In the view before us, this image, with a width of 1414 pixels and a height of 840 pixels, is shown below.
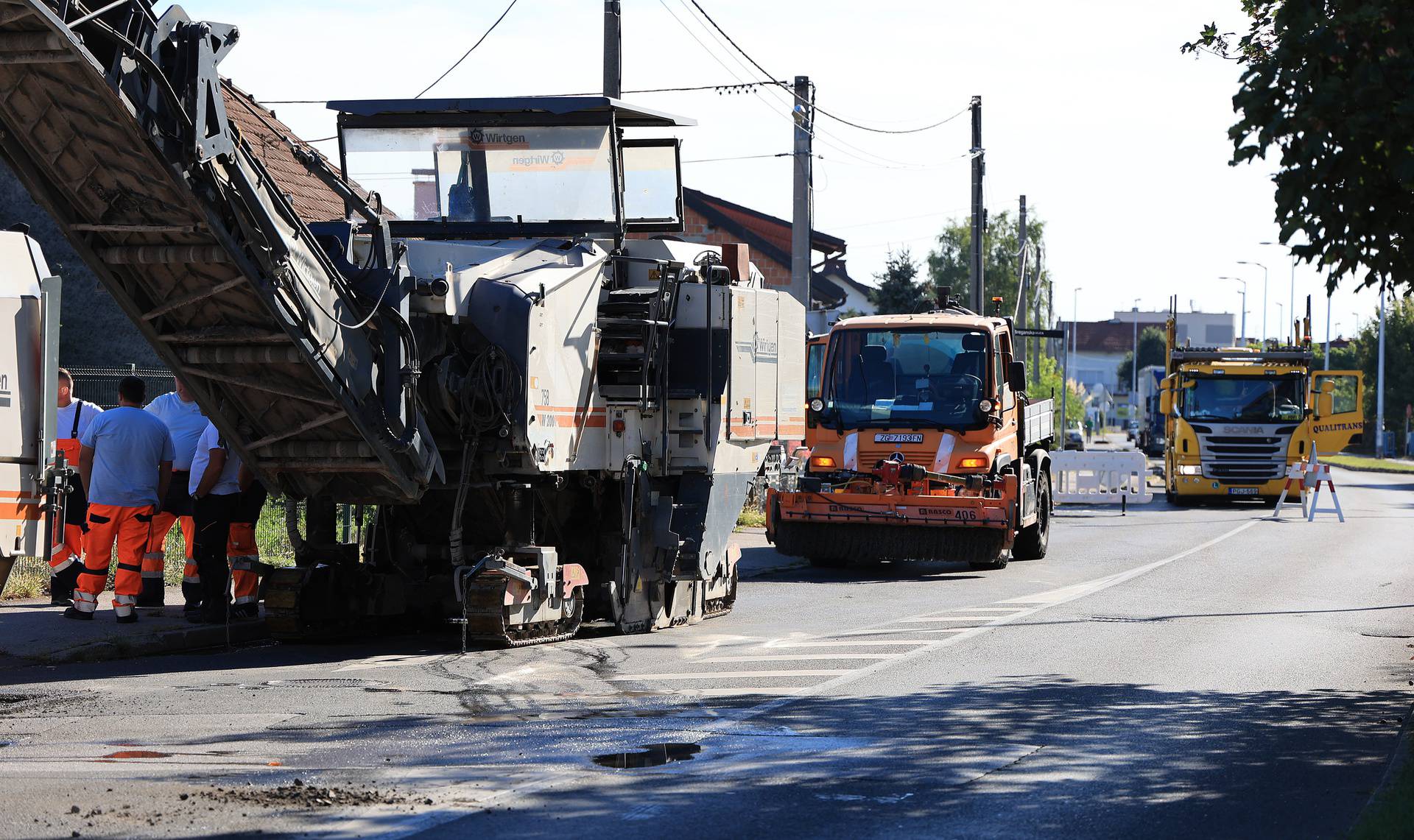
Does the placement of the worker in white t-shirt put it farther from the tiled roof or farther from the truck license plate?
the truck license plate

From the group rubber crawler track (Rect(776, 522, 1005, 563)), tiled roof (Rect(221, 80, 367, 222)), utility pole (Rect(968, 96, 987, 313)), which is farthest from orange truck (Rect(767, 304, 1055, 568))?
utility pole (Rect(968, 96, 987, 313))

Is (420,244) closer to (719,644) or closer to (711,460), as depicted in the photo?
(711,460)

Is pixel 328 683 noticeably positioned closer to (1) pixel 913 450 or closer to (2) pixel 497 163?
(2) pixel 497 163

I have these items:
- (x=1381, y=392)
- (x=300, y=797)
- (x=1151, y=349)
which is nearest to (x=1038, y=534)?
(x=300, y=797)

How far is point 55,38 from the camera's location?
27.0ft

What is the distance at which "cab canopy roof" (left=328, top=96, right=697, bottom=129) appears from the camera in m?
12.2

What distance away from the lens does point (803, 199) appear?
995 inches

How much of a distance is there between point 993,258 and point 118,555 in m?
85.2

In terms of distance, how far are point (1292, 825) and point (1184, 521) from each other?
21347 mm

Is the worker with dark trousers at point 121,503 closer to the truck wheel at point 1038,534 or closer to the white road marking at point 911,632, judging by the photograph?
the white road marking at point 911,632

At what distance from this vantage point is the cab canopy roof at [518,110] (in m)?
12.2

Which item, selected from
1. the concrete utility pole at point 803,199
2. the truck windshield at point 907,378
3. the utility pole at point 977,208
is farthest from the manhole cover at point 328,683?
the utility pole at point 977,208

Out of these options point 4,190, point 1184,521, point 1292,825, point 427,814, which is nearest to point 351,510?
point 427,814

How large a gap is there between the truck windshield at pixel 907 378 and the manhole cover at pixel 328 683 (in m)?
9.60
